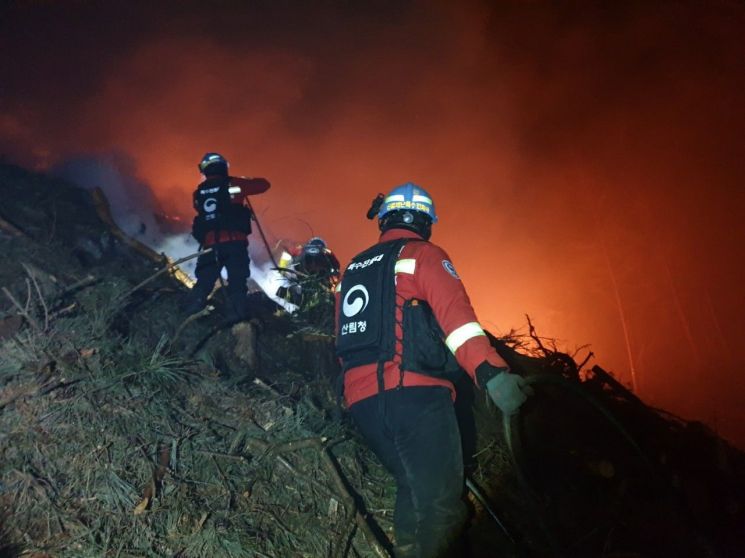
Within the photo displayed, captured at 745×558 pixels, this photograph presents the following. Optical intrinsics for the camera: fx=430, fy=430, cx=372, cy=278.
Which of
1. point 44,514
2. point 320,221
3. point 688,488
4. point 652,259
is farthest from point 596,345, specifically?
point 44,514

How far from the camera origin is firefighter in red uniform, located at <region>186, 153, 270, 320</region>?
19.1ft

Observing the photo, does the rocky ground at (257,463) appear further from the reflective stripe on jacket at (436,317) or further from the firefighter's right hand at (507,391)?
the reflective stripe on jacket at (436,317)

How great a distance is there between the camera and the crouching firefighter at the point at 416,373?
2.43 metres

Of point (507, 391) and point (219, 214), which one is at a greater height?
point (219, 214)

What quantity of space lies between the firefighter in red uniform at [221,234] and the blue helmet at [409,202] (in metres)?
3.00

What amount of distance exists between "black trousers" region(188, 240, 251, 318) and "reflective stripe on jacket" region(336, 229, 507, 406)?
333 centimetres

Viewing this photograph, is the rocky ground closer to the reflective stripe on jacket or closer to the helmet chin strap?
the reflective stripe on jacket

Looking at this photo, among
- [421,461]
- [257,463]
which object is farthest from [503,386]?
[257,463]

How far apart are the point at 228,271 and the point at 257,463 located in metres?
3.40

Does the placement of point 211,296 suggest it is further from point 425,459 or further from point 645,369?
point 645,369

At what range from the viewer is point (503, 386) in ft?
7.93

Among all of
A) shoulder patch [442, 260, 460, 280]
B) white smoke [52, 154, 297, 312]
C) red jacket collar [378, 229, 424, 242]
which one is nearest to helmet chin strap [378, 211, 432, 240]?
red jacket collar [378, 229, 424, 242]

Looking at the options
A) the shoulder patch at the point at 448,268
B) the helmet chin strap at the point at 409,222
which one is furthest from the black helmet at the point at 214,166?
the shoulder patch at the point at 448,268

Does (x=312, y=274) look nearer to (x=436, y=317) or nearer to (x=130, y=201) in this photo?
(x=436, y=317)
